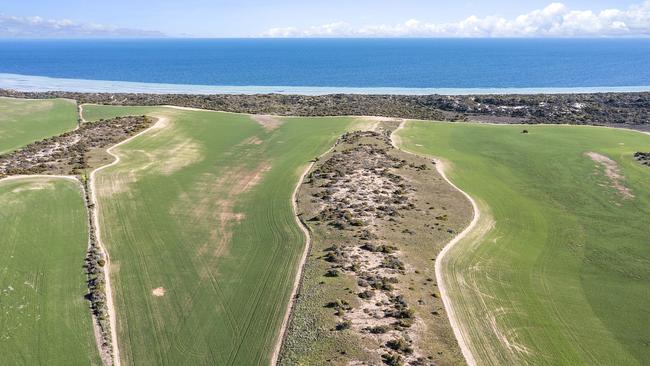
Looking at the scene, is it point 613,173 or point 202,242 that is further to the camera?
point 613,173

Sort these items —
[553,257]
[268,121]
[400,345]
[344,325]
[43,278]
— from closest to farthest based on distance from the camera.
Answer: [400,345], [344,325], [43,278], [553,257], [268,121]

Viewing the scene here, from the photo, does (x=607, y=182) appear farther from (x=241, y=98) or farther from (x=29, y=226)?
(x=241, y=98)

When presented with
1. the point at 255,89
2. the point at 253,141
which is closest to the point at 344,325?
the point at 253,141

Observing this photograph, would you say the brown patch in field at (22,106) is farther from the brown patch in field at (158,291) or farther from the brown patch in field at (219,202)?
the brown patch in field at (158,291)

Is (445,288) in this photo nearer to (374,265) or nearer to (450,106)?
(374,265)

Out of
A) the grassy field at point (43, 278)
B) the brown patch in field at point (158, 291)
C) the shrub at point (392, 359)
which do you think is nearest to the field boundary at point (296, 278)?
the shrub at point (392, 359)

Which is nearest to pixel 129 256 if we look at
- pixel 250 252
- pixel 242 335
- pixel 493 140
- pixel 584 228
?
pixel 250 252

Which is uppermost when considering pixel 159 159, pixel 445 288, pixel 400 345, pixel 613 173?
pixel 613 173
